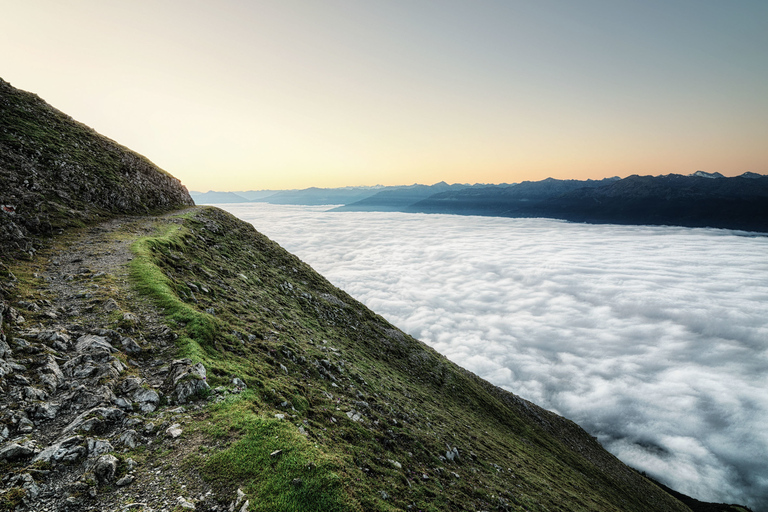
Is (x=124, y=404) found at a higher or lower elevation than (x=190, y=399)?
higher

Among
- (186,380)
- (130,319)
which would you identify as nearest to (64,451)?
(186,380)

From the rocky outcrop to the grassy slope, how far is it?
21.7 ft

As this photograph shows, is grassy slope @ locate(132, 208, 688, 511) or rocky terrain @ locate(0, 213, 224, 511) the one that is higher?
rocky terrain @ locate(0, 213, 224, 511)

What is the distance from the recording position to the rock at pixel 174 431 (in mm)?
8820

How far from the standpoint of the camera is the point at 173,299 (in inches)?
623

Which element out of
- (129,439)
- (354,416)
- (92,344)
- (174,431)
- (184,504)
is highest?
(92,344)

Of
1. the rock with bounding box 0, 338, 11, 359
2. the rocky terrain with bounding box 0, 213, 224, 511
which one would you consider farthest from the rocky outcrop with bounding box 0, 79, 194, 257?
the rock with bounding box 0, 338, 11, 359

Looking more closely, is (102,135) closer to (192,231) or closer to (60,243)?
(192,231)

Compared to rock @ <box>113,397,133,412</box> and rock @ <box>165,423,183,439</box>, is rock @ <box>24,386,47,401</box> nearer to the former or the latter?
rock @ <box>113,397,133,412</box>

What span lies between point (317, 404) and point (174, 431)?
7470 millimetres

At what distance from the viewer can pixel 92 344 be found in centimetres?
1135

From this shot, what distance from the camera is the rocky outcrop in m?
20.7

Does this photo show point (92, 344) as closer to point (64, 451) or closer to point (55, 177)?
point (64, 451)

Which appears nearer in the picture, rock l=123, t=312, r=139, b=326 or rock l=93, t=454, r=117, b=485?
rock l=93, t=454, r=117, b=485
